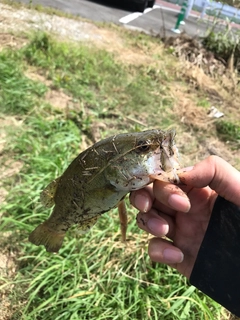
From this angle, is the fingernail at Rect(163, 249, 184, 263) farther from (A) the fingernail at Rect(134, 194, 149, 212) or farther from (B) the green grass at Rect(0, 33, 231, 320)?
(B) the green grass at Rect(0, 33, 231, 320)

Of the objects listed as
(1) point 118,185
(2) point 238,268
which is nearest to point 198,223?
(2) point 238,268

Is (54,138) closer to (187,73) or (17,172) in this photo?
(17,172)

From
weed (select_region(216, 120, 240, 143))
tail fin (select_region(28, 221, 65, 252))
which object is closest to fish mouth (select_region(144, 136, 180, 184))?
tail fin (select_region(28, 221, 65, 252))

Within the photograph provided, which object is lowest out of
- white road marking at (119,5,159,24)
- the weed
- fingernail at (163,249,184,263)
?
white road marking at (119,5,159,24)

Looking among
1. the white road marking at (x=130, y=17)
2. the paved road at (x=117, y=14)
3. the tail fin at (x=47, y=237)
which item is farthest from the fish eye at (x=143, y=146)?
the white road marking at (x=130, y=17)

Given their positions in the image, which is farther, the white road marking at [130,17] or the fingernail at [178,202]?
the white road marking at [130,17]

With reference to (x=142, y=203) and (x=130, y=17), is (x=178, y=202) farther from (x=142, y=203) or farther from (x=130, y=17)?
(x=130, y=17)

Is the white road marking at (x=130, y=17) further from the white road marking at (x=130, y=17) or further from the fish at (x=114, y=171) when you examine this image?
the fish at (x=114, y=171)

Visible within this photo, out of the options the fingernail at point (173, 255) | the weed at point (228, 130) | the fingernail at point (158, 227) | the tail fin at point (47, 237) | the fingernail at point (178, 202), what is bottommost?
the weed at point (228, 130)
